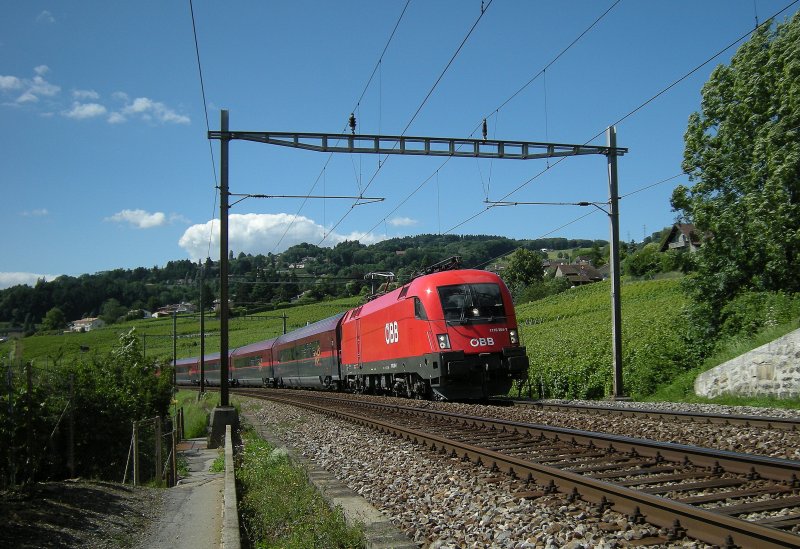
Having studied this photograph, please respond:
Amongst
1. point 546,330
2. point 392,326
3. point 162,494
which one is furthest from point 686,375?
point 546,330

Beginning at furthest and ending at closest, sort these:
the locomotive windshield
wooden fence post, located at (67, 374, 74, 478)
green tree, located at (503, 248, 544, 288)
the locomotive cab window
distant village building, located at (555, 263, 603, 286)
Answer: distant village building, located at (555, 263, 603, 286), green tree, located at (503, 248, 544, 288), the locomotive cab window, the locomotive windshield, wooden fence post, located at (67, 374, 74, 478)

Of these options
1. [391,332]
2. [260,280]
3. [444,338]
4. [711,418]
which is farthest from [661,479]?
[260,280]

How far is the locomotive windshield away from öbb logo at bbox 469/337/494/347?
48 centimetres

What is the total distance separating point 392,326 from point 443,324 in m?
3.35

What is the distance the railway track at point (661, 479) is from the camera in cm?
495

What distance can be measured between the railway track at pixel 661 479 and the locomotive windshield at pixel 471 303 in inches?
279

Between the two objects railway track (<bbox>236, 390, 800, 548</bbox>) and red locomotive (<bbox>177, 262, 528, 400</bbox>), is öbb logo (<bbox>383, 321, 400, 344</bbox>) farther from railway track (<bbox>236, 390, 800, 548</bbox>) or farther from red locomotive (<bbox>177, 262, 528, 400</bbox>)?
railway track (<bbox>236, 390, 800, 548</bbox>)

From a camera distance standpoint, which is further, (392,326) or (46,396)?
(392,326)

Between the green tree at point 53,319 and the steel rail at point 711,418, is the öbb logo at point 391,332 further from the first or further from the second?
the green tree at point 53,319

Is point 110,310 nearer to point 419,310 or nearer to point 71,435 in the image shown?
point 419,310

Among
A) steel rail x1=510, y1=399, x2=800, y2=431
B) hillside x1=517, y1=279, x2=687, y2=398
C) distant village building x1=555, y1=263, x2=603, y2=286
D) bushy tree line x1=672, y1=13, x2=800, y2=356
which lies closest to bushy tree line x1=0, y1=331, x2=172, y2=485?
steel rail x1=510, y1=399, x2=800, y2=431

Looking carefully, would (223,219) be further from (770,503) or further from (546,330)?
(546,330)

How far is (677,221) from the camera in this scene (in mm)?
25500

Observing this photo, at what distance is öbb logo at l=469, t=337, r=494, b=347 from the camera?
693 inches
